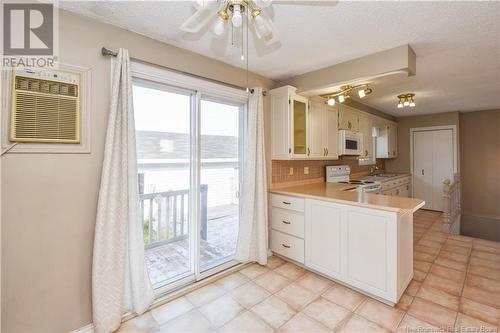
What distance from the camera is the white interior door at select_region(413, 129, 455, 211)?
5477mm

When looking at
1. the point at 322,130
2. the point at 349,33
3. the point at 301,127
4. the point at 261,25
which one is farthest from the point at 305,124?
the point at 261,25

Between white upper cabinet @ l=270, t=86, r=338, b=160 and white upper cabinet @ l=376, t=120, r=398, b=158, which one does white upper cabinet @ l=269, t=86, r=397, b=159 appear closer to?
white upper cabinet @ l=270, t=86, r=338, b=160

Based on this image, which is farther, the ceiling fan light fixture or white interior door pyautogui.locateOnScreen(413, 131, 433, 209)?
white interior door pyautogui.locateOnScreen(413, 131, 433, 209)

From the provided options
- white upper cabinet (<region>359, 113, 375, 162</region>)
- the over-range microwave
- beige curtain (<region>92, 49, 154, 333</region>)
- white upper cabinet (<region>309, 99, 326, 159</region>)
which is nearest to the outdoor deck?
beige curtain (<region>92, 49, 154, 333</region>)

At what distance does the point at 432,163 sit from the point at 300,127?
454cm

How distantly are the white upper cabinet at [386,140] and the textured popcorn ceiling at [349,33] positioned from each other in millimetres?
2389

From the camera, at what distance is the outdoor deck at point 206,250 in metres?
2.57

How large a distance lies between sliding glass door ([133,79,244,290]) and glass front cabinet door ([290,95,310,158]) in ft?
→ 2.58

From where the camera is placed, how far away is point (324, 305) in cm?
213

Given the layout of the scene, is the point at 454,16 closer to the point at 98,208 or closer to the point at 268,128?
the point at 268,128

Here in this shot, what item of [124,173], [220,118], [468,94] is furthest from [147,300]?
[468,94]

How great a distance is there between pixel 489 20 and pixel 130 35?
117 inches

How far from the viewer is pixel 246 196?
113 inches

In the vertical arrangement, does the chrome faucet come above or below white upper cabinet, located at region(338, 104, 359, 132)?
below
